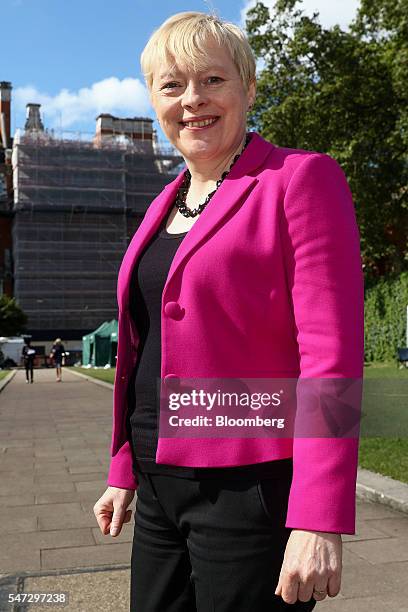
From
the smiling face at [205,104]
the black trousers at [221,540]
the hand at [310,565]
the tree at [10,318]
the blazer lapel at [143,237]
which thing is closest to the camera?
the hand at [310,565]

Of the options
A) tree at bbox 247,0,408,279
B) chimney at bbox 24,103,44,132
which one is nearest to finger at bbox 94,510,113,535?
tree at bbox 247,0,408,279

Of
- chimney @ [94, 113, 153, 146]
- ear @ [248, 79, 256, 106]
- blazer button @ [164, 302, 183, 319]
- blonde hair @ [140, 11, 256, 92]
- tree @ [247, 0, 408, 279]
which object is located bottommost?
blazer button @ [164, 302, 183, 319]

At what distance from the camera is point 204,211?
1751mm

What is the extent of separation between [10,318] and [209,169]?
5927 cm

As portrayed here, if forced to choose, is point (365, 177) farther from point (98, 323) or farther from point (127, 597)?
point (98, 323)

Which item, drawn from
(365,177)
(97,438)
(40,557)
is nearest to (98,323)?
(365,177)

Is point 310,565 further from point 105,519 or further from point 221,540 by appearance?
point 105,519

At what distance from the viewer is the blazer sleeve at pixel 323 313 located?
1.48 m

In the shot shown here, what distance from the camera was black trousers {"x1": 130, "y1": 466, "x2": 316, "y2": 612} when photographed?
157 cm

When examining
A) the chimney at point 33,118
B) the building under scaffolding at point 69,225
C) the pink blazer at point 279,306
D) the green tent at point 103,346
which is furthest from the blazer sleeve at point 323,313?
the chimney at point 33,118

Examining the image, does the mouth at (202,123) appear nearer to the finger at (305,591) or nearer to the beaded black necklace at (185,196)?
the beaded black necklace at (185,196)

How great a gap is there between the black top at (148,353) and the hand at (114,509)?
182 millimetres

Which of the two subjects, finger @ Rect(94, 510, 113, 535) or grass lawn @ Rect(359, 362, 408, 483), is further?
grass lawn @ Rect(359, 362, 408, 483)

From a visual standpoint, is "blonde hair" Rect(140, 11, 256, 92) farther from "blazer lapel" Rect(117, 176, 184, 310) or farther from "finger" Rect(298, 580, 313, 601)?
"finger" Rect(298, 580, 313, 601)
